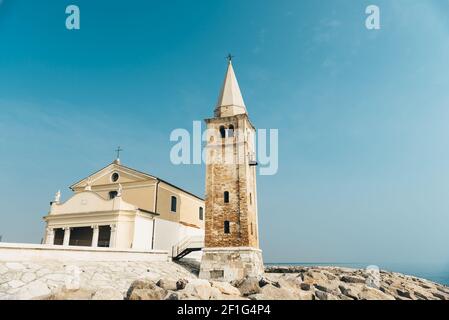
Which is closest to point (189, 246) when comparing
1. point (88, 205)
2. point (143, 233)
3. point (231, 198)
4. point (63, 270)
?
point (143, 233)

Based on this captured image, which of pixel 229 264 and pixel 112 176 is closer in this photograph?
pixel 229 264

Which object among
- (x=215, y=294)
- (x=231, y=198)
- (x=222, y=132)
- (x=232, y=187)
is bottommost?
(x=215, y=294)

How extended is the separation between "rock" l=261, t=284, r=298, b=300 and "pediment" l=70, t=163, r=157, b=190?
19.6m

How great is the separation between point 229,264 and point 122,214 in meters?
8.92

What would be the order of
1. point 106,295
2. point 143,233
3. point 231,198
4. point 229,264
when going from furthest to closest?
1. point 143,233
2. point 231,198
3. point 229,264
4. point 106,295

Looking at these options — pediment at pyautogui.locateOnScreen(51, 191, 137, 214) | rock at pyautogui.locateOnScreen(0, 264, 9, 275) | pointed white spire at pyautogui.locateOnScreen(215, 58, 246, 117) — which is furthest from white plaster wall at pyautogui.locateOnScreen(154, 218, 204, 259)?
rock at pyautogui.locateOnScreen(0, 264, 9, 275)

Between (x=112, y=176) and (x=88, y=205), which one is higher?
(x=112, y=176)

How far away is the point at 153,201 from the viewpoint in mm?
26906

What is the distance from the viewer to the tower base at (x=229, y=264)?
2112 centimetres

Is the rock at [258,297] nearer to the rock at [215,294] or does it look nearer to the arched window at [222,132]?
the rock at [215,294]

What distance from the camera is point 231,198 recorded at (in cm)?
2320

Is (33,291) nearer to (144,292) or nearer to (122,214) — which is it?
(144,292)
